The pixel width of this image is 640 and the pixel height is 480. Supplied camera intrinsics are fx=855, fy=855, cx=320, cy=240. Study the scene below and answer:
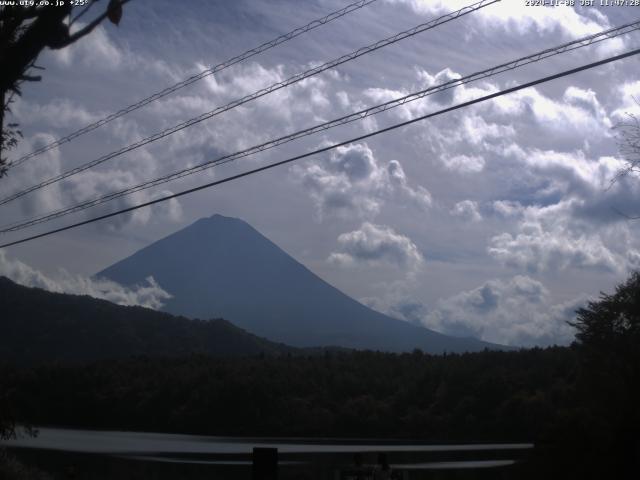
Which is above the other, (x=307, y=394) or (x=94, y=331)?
(x=94, y=331)

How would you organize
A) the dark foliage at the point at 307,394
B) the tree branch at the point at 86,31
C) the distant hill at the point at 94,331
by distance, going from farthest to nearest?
1. the distant hill at the point at 94,331
2. the dark foliage at the point at 307,394
3. the tree branch at the point at 86,31

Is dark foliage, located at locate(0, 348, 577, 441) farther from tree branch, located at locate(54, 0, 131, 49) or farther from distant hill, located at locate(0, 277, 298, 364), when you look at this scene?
tree branch, located at locate(54, 0, 131, 49)

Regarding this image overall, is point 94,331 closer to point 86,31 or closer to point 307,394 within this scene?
point 307,394

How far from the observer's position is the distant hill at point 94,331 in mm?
156500

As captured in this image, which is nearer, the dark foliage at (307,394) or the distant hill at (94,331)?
the dark foliage at (307,394)

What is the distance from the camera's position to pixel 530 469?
2364 cm

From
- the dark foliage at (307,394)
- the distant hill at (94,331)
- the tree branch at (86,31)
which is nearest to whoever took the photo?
the tree branch at (86,31)

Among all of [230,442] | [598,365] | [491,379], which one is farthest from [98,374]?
[598,365]

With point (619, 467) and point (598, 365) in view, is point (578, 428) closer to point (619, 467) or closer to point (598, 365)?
point (619, 467)

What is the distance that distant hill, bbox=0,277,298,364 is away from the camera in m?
156

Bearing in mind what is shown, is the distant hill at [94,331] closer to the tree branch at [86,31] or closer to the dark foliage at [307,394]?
the dark foliage at [307,394]

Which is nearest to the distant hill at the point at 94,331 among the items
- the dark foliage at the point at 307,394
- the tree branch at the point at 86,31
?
the dark foliage at the point at 307,394

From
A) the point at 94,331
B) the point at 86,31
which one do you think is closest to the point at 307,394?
the point at 94,331

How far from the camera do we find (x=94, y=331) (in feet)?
550
